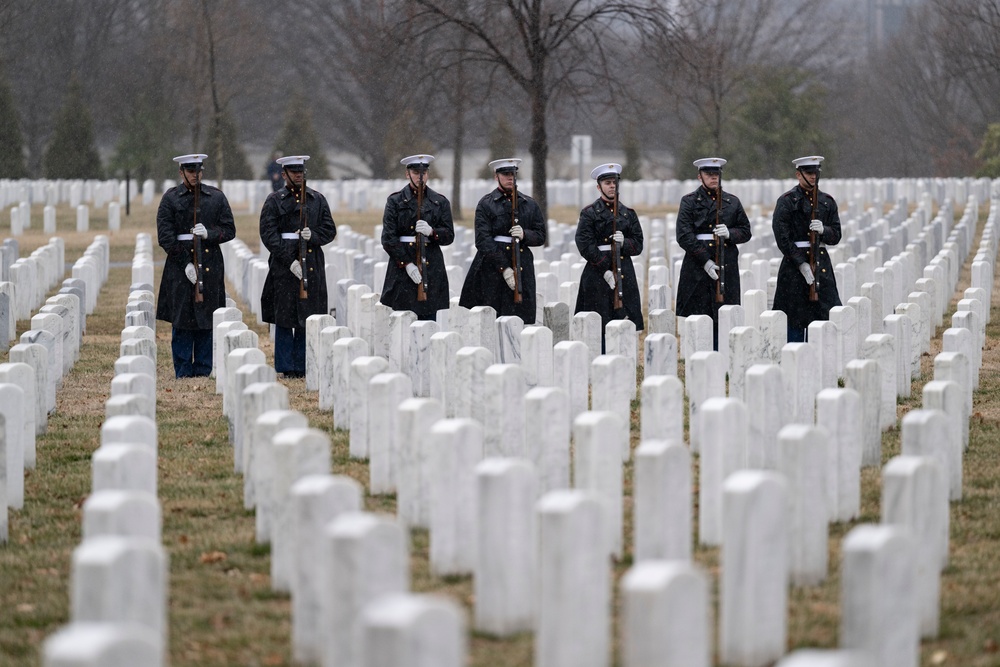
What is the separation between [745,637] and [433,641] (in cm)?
126

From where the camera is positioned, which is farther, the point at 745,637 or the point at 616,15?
the point at 616,15

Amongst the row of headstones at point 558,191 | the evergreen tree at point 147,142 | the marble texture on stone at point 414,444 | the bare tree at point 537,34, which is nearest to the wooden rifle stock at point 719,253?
the marble texture on stone at point 414,444

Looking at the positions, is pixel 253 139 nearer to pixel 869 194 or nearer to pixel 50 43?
pixel 50 43

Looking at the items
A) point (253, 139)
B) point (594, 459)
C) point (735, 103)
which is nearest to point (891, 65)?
point (735, 103)

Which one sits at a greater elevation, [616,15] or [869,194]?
[616,15]

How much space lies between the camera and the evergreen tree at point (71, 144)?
4631cm

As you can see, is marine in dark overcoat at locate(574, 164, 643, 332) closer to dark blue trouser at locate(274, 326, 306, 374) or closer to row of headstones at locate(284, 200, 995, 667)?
dark blue trouser at locate(274, 326, 306, 374)

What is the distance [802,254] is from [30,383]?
5707mm

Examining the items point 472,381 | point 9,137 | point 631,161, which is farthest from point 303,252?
point 631,161

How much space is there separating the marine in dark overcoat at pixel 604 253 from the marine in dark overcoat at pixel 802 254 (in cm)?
100

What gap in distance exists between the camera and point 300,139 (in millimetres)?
48656

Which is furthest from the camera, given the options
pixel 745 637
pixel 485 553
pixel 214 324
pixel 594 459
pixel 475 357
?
pixel 214 324

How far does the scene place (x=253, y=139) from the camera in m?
63.8

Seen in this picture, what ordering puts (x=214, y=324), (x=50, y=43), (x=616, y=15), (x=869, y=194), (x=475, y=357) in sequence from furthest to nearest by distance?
1. (x=50, y=43)
2. (x=869, y=194)
3. (x=616, y=15)
4. (x=214, y=324)
5. (x=475, y=357)
